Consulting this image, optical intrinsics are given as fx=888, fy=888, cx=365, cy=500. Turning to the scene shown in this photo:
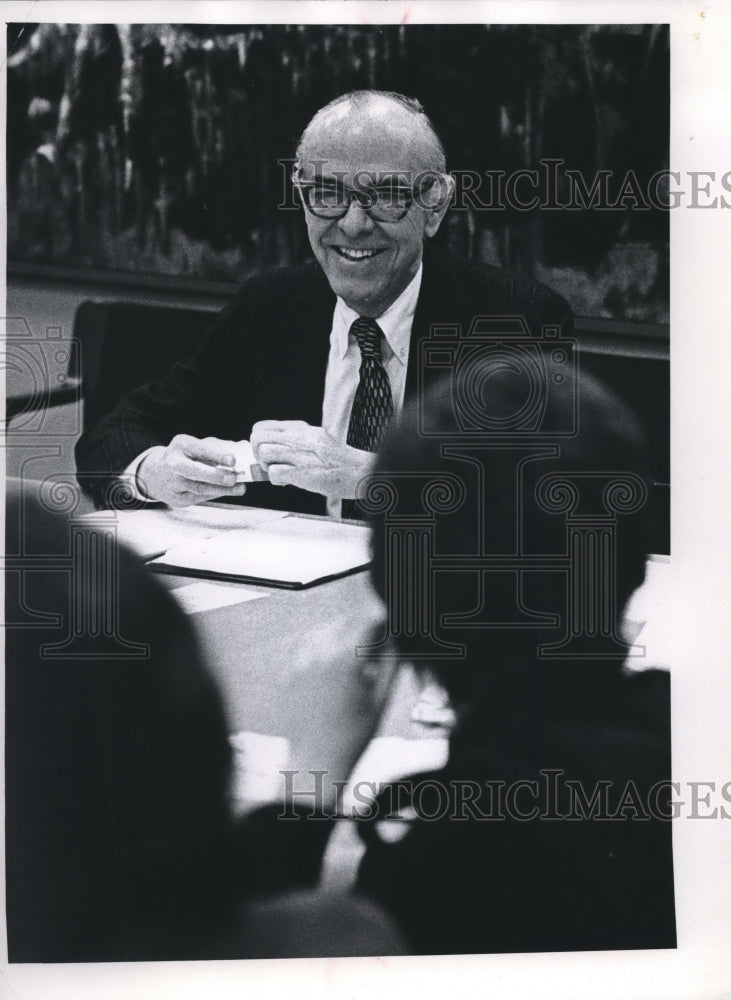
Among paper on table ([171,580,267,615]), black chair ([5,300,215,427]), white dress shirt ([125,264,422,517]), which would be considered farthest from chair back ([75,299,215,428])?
paper on table ([171,580,267,615])

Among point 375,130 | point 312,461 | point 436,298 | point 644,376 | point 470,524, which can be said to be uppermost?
point 375,130

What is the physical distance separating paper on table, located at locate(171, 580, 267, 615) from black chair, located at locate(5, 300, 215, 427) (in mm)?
324

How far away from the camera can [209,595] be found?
1.47 metres

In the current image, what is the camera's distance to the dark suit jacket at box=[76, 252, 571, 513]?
1470mm

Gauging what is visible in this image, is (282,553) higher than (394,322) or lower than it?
lower

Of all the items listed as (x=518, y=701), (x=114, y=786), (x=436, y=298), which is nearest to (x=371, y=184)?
(x=436, y=298)

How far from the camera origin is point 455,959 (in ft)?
4.79

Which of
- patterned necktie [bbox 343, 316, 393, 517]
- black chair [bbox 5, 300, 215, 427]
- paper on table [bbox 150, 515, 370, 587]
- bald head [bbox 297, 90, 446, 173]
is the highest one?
bald head [bbox 297, 90, 446, 173]

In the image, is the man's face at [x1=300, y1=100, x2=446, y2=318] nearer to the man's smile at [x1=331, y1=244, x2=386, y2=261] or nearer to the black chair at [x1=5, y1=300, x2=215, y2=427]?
the man's smile at [x1=331, y1=244, x2=386, y2=261]

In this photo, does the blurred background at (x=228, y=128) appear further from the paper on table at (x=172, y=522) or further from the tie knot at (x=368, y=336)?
the paper on table at (x=172, y=522)

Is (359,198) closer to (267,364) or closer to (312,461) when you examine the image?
(267,364)

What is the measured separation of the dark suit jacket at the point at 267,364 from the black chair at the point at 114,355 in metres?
0.02

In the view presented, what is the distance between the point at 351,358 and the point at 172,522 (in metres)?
0.40

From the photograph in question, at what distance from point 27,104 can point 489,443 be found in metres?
0.95
